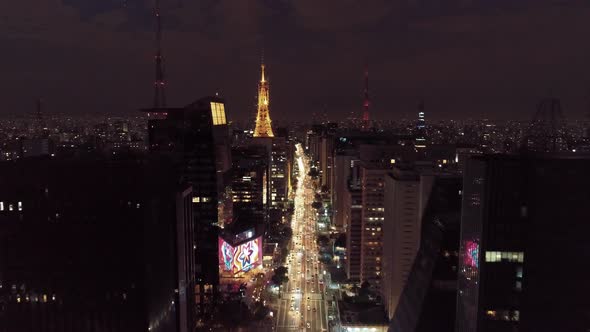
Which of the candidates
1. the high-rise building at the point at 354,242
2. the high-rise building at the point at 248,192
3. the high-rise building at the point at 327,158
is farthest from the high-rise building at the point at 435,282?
the high-rise building at the point at 327,158

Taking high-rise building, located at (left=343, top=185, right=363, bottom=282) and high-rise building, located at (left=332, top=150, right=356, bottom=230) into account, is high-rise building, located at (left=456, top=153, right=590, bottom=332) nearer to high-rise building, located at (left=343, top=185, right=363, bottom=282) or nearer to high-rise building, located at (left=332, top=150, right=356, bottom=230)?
high-rise building, located at (left=343, top=185, right=363, bottom=282)

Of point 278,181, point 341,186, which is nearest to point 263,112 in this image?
point 278,181

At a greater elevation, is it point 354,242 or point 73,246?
point 73,246

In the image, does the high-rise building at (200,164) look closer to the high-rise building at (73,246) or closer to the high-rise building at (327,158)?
the high-rise building at (73,246)

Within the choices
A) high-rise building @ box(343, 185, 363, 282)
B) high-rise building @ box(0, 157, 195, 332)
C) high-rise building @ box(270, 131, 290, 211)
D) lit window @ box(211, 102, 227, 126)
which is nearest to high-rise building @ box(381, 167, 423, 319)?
high-rise building @ box(343, 185, 363, 282)

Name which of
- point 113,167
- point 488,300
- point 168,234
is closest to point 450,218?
point 488,300

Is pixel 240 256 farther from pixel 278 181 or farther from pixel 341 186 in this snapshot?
pixel 278 181
